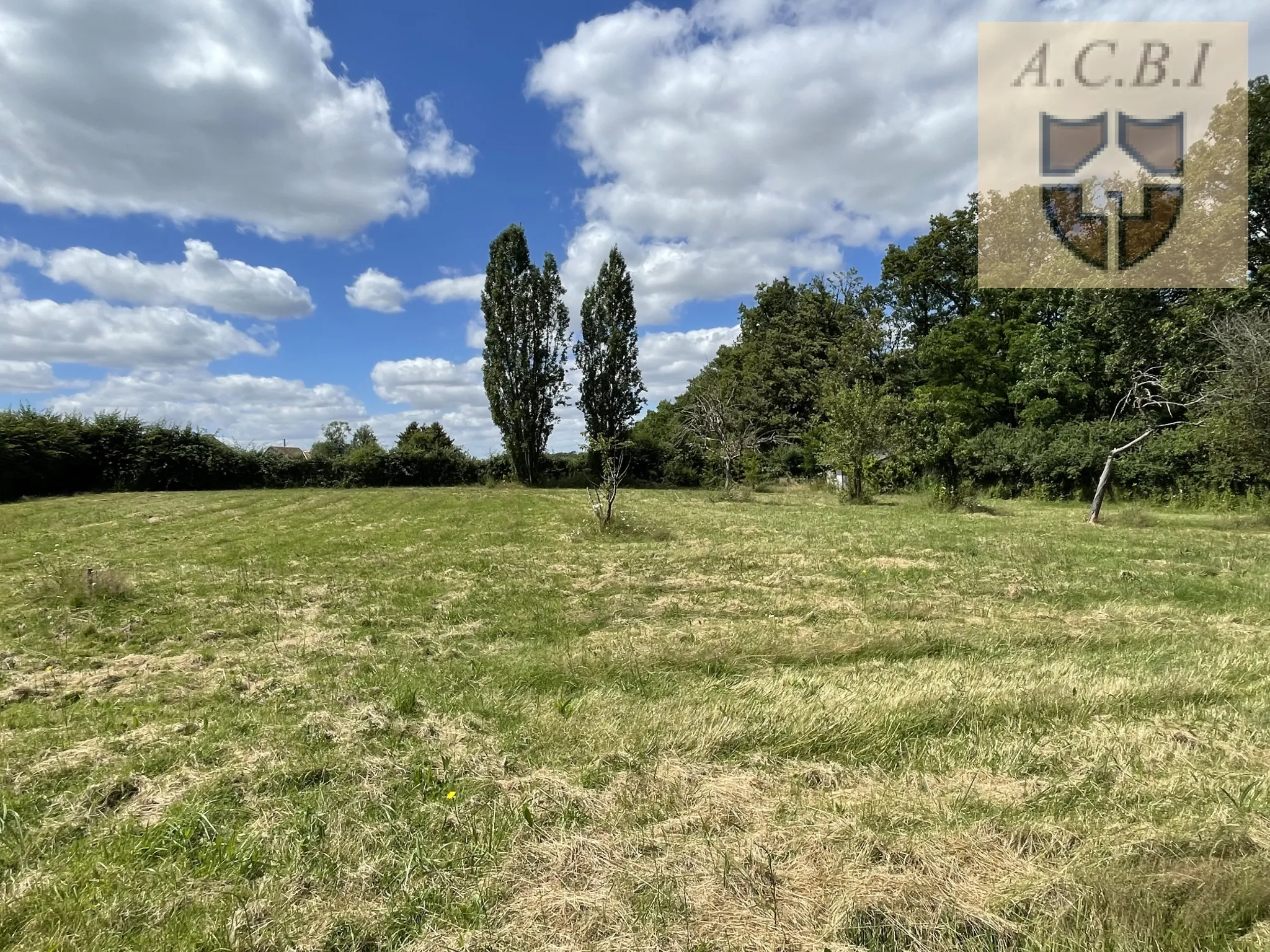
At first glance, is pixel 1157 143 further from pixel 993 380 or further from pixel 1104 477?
pixel 1104 477

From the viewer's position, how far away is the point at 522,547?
10969 millimetres

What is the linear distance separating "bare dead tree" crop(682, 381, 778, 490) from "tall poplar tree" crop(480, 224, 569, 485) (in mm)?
7867

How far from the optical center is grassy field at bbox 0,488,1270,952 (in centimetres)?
215

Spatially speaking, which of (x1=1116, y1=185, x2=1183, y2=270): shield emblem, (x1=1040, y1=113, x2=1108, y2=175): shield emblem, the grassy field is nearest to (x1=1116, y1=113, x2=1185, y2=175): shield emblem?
(x1=1116, y1=185, x2=1183, y2=270): shield emblem

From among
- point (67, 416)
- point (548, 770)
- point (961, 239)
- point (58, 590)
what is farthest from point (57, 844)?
point (961, 239)

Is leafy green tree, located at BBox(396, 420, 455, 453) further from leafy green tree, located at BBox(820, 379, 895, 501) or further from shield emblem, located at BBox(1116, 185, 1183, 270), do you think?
shield emblem, located at BBox(1116, 185, 1183, 270)

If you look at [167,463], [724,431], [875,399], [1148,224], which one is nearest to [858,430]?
[875,399]

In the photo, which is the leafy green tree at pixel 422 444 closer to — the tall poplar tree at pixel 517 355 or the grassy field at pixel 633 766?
the tall poplar tree at pixel 517 355

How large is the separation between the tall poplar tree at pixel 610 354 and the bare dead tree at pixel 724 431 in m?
4.07

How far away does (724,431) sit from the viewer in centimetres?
2609

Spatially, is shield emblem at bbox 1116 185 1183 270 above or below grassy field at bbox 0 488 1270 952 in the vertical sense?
above

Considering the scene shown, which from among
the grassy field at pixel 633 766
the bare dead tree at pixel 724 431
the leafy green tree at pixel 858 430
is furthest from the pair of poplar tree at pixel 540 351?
the grassy field at pixel 633 766

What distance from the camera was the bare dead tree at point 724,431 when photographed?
25.3m

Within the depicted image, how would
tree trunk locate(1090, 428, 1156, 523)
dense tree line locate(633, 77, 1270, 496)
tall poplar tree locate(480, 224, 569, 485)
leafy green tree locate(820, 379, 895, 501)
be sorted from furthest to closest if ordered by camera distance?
tall poplar tree locate(480, 224, 569, 485) → leafy green tree locate(820, 379, 895, 501) → dense tree line locate(633, 77, 1270, 496) → tree trunk locate(1090, 428, 1156, 523)
